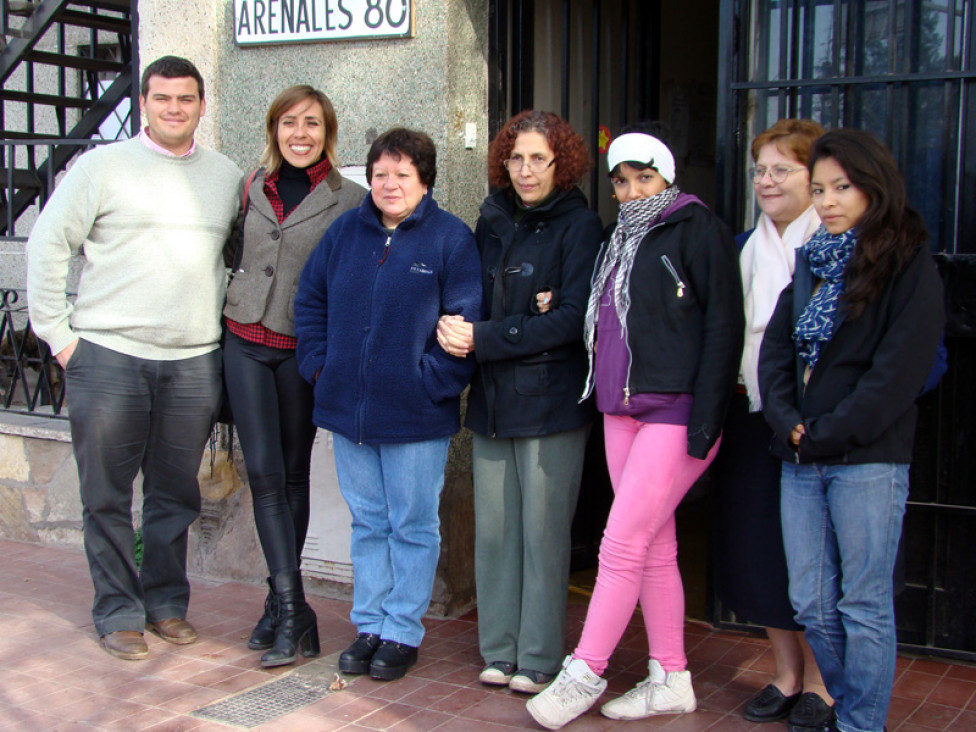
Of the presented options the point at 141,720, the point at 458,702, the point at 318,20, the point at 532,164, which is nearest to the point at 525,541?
the point at 458,702

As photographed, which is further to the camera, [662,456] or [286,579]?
[286,579]

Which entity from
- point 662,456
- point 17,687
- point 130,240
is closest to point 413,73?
point 130,240

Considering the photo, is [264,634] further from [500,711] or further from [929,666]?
[929,666]

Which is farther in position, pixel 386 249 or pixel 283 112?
pixel 283 112

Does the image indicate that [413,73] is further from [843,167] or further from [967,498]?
[967,498]

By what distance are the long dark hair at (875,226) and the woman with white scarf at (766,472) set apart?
31 centimetres

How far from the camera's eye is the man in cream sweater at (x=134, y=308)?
391 cm

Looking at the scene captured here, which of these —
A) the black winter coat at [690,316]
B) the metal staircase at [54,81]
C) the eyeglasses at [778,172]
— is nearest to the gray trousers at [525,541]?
the black winter coat at [690,316]

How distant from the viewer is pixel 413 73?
4430 mm

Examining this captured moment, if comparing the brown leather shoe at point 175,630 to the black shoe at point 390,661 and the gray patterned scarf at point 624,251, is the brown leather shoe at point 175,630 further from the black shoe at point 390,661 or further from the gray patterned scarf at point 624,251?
the gray patterned scarf at point 624,251

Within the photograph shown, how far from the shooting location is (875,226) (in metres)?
2.87

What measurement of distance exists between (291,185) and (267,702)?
73.2 inches

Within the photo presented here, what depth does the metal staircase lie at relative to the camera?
7.45 meters

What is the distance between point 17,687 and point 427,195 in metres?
2.25
